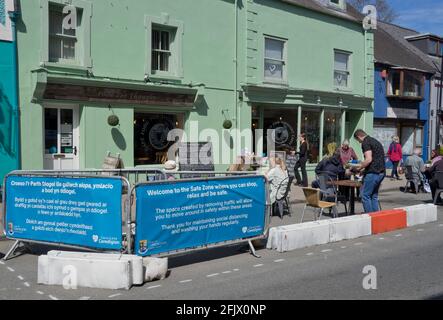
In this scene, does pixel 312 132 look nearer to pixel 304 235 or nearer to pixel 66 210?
pixel 304 235

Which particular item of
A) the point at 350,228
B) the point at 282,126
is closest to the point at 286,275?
the point at 350,228

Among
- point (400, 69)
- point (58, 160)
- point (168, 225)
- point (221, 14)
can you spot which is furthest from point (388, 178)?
point (168, 225)

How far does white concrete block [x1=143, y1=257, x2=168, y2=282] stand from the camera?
591 cm

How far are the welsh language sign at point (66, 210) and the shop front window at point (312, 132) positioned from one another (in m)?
12.8

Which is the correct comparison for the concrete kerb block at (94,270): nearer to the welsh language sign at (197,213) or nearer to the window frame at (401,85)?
the welsh language sign at (197,213)

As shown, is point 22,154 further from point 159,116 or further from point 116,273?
point 116,273

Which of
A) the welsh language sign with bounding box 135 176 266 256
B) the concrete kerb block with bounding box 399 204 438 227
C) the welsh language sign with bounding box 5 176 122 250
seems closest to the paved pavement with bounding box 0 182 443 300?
the welsh language sign with bounding box 135 176 266 256

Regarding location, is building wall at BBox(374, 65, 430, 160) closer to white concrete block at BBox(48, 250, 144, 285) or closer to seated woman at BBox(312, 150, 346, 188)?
seated woman at BBox(312, 150, 346, 188)

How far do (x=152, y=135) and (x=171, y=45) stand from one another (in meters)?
2.68

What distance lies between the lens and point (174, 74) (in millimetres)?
14062

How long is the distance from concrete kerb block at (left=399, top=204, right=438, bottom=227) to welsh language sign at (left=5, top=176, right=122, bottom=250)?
6417 mm

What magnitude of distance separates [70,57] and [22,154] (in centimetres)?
270
